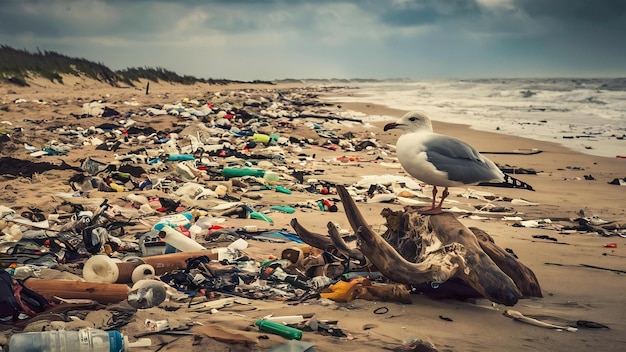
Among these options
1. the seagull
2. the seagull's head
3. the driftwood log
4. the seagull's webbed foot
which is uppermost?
the seagull's head

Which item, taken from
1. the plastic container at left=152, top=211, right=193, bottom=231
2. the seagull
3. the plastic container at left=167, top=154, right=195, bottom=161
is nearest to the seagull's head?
the seagull

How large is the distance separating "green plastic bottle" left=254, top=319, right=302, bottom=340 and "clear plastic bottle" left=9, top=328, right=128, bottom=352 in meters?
0.74

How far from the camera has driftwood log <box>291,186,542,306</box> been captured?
417cm

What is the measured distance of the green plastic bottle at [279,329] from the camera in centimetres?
337

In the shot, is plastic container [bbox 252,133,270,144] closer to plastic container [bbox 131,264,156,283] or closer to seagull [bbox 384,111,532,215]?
seagull [bbox 384,111,532,215]

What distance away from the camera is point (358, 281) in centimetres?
427

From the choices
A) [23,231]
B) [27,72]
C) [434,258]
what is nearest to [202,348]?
[434,258]

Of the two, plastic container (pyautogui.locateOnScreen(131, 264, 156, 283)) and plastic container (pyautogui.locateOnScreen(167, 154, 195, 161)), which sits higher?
plastic container (pyautogui.locateOnScreen(167, 154, 195, 161))

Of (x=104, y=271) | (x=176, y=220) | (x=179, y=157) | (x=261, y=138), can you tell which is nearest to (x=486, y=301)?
(x=104, y=271)

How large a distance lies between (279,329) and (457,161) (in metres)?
2.10

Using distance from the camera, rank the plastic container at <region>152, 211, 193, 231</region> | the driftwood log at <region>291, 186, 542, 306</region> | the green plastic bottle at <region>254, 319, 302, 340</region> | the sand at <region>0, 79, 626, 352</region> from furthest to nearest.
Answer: the plastic container at <region>152, 211, 193, 231</region> → the driftwood log at <region>291, 186, 542, 306</region> → the sand at <region>0, 79, 626, 352</region> → the green plastic bottle at <region>254, 319, 302, 340</region>

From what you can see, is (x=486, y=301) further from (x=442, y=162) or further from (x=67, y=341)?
(x=67, y=341)

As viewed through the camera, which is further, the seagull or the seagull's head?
the seagull's head

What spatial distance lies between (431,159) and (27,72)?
3488 centimetres
